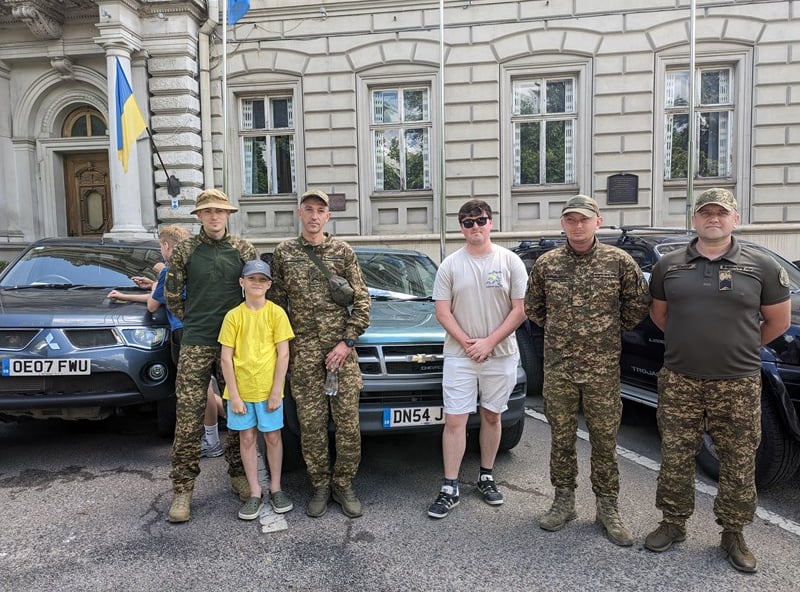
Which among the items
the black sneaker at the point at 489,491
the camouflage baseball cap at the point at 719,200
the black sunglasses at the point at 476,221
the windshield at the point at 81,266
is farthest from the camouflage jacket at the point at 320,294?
the windshield at the point at 81,266

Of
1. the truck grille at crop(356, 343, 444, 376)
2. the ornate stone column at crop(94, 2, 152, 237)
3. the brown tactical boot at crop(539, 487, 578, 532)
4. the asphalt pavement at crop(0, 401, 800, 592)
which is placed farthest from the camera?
the ornate stone column at crop(94, 2, 152, 237)

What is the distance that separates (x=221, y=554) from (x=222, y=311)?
1343 millimetres

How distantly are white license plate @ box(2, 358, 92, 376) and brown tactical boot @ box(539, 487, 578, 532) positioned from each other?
10.2 feet

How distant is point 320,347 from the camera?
11.1 ft

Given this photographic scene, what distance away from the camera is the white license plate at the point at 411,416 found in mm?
3545

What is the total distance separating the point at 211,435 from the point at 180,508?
0.99 meters

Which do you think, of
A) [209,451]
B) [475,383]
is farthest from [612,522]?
[209,451]

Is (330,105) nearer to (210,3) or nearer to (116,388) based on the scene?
(210,3)

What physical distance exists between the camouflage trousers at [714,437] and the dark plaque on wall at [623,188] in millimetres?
9827

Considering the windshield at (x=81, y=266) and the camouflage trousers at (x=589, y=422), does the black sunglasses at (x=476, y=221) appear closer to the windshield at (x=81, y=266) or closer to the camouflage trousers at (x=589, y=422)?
the camouflage trousers at (x=589, y=422)

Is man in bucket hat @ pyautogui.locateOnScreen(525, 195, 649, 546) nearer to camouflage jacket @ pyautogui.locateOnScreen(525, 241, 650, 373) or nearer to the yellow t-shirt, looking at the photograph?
camouflage jacket @ pyautogui.locateOnScreen(525, 241, 650, 373)

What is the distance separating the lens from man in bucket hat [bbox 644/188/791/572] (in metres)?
2.80

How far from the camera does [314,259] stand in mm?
3434

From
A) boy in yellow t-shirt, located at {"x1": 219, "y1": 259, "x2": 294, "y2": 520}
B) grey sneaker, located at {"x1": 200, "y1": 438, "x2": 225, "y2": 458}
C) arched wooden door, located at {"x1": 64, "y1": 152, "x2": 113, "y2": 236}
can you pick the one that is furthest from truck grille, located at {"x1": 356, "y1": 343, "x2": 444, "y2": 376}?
arched wooden door, located at {"x1": 64, "y1": 152, "x2": 113, "y2": 236}
